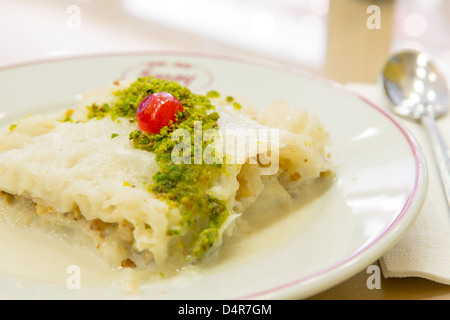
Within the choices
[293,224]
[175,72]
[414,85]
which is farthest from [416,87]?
[293,224]

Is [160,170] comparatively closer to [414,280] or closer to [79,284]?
[79,284]

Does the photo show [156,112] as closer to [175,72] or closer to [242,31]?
[175,72]

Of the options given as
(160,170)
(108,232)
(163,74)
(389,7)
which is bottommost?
(108,232)

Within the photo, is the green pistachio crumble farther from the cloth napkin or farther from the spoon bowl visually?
the spoon bowl

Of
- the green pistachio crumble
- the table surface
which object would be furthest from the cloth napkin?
the table surface
